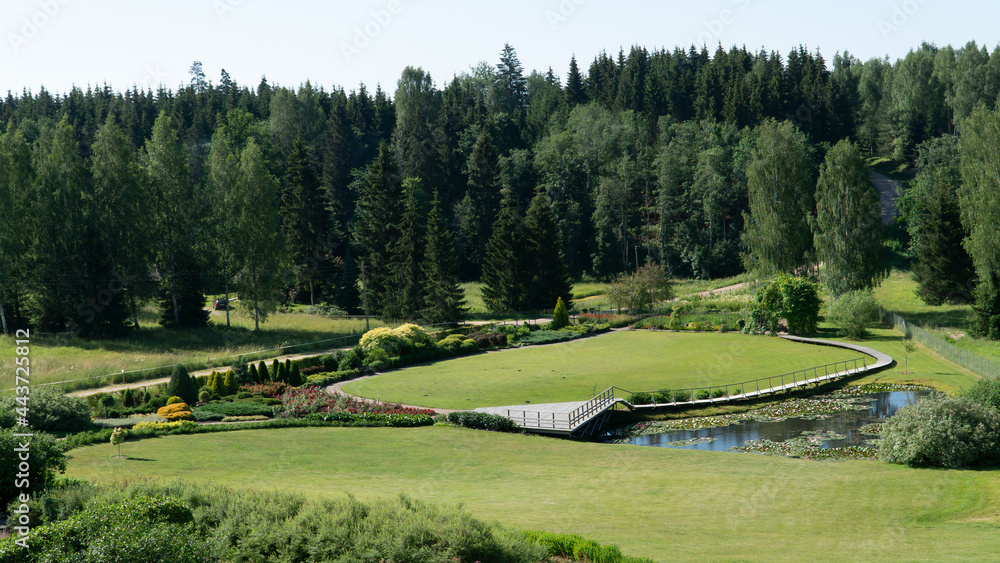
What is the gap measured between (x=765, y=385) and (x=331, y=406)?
22.0 m

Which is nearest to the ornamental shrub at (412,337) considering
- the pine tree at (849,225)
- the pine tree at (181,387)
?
the pine tree at (181,387)

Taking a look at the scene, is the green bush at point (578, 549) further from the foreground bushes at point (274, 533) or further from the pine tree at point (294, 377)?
the pine tree at point (294, 377)

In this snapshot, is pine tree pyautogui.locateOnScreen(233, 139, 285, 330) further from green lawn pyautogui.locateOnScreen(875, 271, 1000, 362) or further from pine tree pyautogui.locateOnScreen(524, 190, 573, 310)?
green lawn pyautogui.locateOnScreen(875, 271, 1000, 362)

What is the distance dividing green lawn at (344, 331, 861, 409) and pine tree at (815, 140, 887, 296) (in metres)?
12.4

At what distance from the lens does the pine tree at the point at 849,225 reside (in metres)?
56.0

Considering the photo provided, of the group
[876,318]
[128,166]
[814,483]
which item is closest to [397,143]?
[128,166]

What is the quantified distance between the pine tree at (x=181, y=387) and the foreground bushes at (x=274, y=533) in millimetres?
21550

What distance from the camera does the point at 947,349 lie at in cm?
4006

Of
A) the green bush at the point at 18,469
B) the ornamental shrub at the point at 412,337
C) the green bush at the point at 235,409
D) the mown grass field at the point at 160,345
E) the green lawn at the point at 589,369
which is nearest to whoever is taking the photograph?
the green bush at the point at 18,469

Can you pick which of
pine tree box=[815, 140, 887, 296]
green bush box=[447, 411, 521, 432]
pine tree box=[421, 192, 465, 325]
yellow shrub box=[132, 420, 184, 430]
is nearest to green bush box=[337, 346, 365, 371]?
green bush box=[447, 411, 521, 432]

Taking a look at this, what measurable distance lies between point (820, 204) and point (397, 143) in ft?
211

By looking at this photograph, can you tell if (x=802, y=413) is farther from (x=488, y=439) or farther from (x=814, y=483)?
(x=488, y=439)

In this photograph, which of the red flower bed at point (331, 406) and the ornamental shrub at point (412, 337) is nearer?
the red flower bed at point (331, 406)

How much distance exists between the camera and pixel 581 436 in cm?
3009
